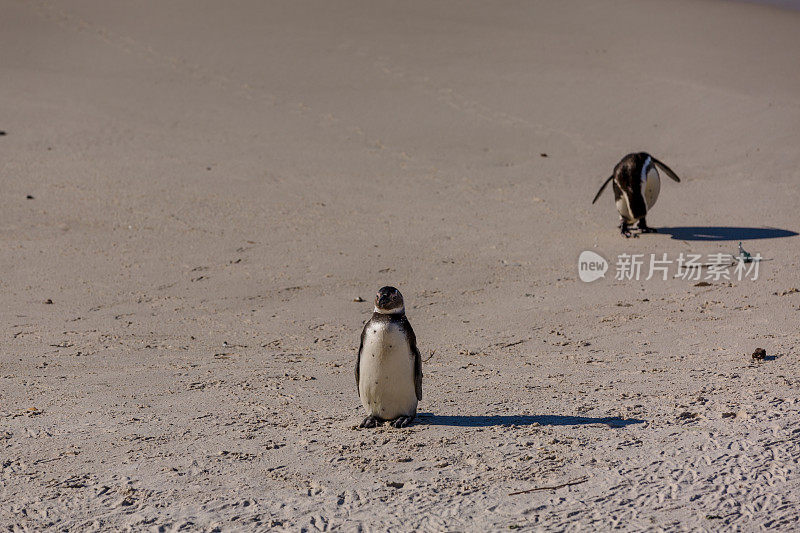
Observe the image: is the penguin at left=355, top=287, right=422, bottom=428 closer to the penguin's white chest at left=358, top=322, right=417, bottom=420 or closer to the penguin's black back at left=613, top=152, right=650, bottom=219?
the penguin's white chest at left=358, top=322, right=417, bottom=420

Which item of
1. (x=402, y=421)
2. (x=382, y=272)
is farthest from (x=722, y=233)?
(x=402, y=421)

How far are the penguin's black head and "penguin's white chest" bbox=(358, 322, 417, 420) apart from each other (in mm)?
66

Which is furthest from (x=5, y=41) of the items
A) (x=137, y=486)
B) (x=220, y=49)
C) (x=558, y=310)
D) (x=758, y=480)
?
(x=758, y=480)

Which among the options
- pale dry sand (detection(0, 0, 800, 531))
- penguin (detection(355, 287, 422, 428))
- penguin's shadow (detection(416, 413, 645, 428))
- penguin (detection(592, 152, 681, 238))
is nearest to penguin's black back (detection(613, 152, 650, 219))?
penguin (detection(592, 152, 681, 238))

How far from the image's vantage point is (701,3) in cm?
2175

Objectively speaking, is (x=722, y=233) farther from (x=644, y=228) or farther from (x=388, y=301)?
(x=388, y=301)

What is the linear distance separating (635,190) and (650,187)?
0.95 ft

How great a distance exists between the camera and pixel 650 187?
9547 millimetres

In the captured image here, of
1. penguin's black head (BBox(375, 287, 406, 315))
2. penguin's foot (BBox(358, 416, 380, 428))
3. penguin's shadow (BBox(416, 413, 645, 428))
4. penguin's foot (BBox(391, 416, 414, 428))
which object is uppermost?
penguin's black head (BBox(375, 287, 406, 315))

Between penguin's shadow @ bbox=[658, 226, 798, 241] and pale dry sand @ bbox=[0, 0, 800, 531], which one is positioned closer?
pale dry sand @ bbox=[0, 0, 800, 531]

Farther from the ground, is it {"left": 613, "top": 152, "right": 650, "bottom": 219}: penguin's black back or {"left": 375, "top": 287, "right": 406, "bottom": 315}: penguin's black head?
{"left": 613, "top": 152, "right": 650, "bottom": 219}: penguin's black back

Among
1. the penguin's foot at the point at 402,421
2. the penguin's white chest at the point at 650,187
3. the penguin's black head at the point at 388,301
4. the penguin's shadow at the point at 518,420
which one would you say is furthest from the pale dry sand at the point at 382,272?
the penguin's black head at the point at 388,301

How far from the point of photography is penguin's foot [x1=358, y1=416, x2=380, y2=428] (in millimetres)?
4742

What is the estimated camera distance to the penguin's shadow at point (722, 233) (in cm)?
919
